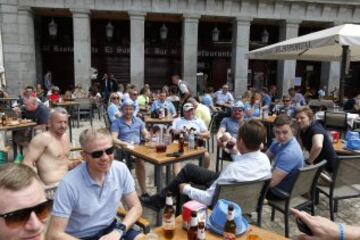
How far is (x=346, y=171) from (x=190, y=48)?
14407mm

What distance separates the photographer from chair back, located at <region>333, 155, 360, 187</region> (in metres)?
4.11

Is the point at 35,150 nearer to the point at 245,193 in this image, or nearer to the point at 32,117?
the point at 245,193

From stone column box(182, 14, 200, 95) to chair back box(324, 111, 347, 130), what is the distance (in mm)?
9706

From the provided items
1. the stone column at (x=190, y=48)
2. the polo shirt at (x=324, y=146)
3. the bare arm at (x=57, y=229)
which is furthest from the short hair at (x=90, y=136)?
the stone column at (x=190, y=48)

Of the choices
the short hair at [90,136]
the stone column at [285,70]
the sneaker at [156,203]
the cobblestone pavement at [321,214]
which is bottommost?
the cobblestone pavement at [321,214]

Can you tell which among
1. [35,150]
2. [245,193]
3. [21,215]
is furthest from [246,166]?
[35,150]

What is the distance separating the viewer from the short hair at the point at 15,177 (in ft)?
5.21

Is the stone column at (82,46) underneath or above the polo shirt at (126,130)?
above

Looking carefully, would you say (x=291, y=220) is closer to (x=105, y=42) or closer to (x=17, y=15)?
(x=17, y=15)

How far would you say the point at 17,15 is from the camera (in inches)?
622

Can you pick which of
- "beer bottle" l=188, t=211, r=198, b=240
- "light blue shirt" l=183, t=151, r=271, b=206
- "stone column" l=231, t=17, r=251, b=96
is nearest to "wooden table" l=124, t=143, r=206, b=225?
"light blue shirt" l=183, t=151, r=271, b=206

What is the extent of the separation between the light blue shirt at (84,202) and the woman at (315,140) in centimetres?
325

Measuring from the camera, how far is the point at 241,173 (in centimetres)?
325

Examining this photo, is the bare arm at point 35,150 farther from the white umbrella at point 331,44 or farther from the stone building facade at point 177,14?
the stone building facade at point 177,14
